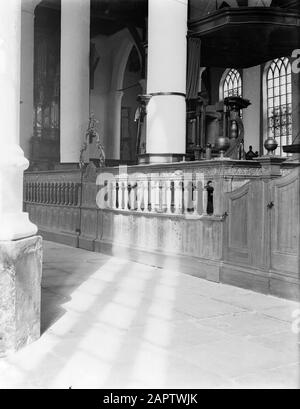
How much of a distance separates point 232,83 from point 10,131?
17860 millimetres

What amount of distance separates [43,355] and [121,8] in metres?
14.8

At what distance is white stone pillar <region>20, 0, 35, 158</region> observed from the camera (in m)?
17.3

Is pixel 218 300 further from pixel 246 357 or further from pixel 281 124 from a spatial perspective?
pixel 281 124

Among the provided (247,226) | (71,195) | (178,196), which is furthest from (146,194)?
(71,195)

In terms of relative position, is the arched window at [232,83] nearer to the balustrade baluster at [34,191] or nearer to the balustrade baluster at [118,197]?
the balustrade baluster at [34,191]

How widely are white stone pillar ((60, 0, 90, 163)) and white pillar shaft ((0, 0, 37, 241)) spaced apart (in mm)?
9083

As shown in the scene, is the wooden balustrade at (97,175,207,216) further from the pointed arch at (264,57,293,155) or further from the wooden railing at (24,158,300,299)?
the pointed arch at (264,57,293,155)

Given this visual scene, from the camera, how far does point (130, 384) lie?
2848 millimetres

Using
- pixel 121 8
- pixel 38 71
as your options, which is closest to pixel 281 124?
pixel 121 8

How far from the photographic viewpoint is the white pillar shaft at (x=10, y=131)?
3.59 metres

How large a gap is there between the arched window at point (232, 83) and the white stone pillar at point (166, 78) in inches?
432

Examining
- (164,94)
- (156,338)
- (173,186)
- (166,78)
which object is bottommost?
(156,338)

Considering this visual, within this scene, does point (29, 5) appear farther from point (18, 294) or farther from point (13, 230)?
point (18, 294)

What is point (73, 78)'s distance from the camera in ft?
41.8
